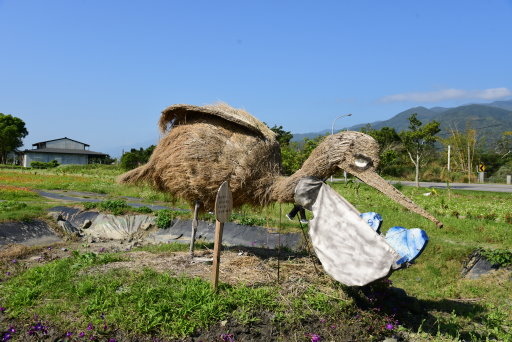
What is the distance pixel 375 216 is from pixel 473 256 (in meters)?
3.47

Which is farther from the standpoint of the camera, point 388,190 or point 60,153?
point 60,153

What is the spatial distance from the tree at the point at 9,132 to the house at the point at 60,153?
2.11 meters

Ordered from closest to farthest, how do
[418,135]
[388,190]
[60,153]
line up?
1. [388,190]
2. [418,135]
3. [60,153]

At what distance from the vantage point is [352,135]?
579 centimetres

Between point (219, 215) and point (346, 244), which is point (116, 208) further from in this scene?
point (346, 244)

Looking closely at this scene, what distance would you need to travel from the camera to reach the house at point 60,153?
51.8m

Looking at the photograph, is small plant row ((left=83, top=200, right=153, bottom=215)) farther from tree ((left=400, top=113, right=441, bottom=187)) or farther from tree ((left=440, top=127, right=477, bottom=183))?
tree ((left=440, top=127, right=477, bottom=183))

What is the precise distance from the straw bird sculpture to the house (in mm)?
47934

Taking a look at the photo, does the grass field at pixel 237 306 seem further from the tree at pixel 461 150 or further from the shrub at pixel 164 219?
the tree at pixel 461 150

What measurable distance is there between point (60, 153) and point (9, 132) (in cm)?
676

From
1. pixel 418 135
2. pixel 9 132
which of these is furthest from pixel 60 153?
pixel 418 135

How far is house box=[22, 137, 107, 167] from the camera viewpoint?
170 ft

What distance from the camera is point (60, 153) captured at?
5188 centimetres

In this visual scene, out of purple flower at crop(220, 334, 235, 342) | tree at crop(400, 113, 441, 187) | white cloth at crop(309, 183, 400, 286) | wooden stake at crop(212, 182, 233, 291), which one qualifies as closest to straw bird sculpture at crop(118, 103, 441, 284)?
white cloth at crop(309, 183, 400, 286)
